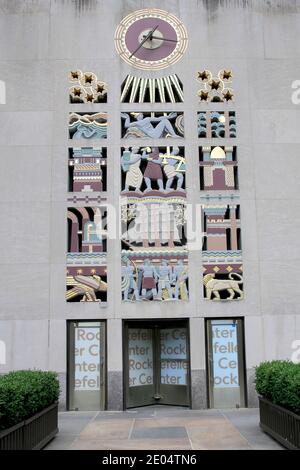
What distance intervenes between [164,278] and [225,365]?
9.88 feet

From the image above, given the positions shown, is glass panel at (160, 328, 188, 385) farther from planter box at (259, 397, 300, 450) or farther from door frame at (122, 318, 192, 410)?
planter box at (259, 397, 300, 450)

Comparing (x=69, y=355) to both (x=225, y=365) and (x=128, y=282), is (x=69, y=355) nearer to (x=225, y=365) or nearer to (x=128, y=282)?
(x=128, y=282)

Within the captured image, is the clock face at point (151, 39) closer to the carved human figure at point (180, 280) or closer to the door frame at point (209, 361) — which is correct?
the carved human figure at point (180, 280)

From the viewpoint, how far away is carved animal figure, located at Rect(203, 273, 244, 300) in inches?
627

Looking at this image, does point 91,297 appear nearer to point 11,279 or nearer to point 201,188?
point 11,279

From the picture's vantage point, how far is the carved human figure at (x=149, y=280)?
15844mm

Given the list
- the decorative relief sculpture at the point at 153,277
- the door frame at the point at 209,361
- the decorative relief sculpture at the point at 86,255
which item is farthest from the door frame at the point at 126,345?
the decorative relief sculpture at the point at 86,255

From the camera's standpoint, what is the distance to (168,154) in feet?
54.9

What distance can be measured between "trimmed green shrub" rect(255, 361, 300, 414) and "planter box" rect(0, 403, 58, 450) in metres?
4.39

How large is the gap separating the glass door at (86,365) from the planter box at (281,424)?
17.5ft
